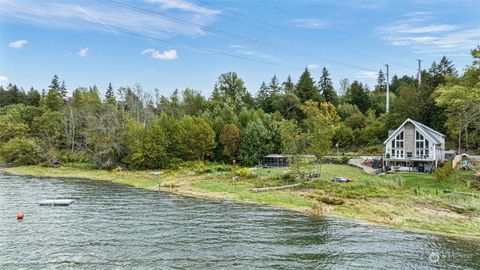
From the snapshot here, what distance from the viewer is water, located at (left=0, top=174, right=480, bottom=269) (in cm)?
1986

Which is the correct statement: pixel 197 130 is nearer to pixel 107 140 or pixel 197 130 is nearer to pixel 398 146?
pixel 107 140

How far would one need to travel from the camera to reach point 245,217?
A: 30.5m

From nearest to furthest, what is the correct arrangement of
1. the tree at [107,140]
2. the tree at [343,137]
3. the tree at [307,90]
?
the tree at [107,140]
the tree at [343,137]
the tree at [307,90]

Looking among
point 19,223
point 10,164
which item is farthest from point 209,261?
point 10,164

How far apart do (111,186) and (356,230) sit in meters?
35.4

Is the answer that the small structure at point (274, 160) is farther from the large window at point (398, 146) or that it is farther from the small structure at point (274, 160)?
the large window at point (398, 146)

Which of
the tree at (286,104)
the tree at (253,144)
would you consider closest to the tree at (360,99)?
the tree at (286,104)

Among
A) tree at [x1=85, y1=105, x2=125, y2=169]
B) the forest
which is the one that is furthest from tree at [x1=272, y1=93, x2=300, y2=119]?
tree at [x1=85, y1=105, x2=125, y2=169]

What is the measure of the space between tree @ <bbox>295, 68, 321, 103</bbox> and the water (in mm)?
73379

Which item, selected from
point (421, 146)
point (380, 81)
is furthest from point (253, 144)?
point (380, 81)

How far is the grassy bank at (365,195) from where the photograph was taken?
29375 mm

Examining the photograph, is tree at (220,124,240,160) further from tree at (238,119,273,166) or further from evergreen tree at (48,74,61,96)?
evergreen tree at (48,74,61,96)

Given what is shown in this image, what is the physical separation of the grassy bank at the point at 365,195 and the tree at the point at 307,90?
47.1 metres

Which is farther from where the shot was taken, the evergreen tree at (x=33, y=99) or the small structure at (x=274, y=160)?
the evergreen tree at (x=33, y=99)
